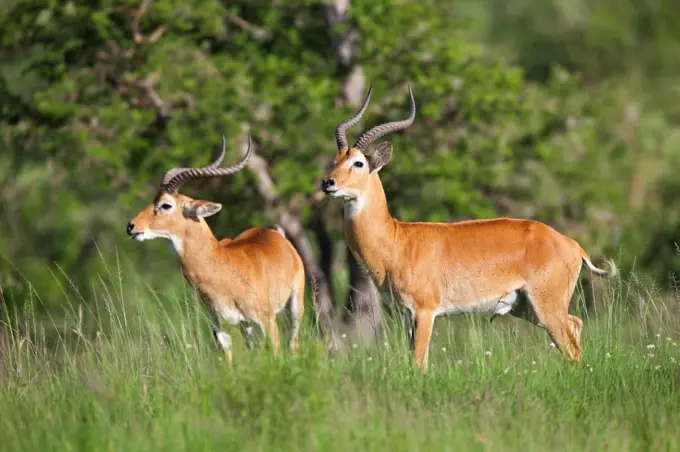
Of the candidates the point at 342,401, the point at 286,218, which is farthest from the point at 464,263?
the point at 286,218

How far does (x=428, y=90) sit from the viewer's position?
14.5m

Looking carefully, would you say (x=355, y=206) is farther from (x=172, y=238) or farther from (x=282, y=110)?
(x=282, y=110)

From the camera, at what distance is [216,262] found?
943 cm

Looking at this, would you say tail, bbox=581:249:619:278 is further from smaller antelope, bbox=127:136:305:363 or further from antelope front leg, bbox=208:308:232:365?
antelope front leg, bbox=208:308:232:365

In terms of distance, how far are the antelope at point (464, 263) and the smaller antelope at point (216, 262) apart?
2.63 feet

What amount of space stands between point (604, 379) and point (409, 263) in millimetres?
1934

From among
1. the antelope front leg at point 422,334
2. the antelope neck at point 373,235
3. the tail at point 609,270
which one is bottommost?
the antelope front leg at point 422,334

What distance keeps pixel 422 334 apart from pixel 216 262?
1780 millimetres

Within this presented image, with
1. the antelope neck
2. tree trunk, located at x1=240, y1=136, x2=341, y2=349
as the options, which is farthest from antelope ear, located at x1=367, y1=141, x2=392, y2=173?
tree trunk, located at x1=240, y1=136, x2=341, y2=349

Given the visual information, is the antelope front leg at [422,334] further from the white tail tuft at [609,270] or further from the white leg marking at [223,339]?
the white leg marking at [223,339]

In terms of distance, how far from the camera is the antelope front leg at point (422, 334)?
8.36 metres

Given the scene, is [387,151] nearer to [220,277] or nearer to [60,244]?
[220,277]

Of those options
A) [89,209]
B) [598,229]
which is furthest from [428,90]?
[89,209]

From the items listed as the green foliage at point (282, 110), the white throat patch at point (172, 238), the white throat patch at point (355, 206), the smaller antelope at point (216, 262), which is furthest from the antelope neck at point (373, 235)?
the green foliage at point (282, 110)
